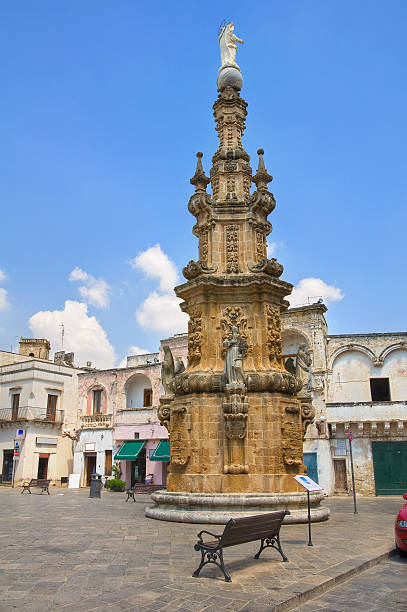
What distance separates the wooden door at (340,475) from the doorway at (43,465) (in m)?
20.1

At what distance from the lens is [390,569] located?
781 centimetres

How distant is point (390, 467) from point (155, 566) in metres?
23.0

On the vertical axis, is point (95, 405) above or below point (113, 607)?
above

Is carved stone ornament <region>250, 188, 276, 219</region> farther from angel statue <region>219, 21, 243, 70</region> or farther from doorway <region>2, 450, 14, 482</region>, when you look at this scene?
doorway <region>2, 450, 14, 482</region>

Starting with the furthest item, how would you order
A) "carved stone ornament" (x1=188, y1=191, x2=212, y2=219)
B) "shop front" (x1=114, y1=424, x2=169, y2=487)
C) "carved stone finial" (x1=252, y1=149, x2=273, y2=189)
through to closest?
"shop front" (x1=114, y1=424, x2=169, y2=487) → "carved stone finial" (x1=252, y1=149, x2=273, y2=189) → "carved stone ornament" (x1=188, y1=191, x2=212, y2=219)

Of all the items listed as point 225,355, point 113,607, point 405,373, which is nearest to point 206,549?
point 113,607

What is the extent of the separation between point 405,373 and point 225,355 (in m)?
19.6

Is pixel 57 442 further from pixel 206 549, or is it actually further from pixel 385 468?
pixel 206 549

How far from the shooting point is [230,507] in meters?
11.6

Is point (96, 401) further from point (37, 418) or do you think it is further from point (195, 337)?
point (195, 337)

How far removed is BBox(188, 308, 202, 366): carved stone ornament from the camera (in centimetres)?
1378

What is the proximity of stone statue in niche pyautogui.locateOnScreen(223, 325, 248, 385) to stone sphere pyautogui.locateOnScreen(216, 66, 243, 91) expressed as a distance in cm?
858

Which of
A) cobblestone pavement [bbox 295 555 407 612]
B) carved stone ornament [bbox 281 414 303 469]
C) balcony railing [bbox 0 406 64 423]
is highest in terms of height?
balcony railing [bbox 0 406 64 423]

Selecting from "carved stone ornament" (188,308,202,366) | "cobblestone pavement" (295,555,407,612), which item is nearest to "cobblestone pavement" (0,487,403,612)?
"cobblestone pavement" (295,555,407,612)
